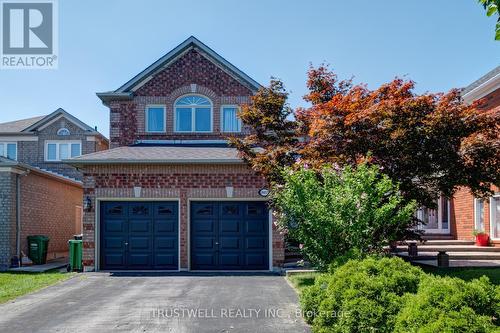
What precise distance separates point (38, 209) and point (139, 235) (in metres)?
5.92

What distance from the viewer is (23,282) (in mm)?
13578

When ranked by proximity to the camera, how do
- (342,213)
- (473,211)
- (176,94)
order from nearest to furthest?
(342,213)
(473,211)
(176,94)

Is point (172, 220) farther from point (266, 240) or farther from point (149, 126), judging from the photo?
point (149, 126)

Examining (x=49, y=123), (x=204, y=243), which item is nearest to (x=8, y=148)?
(x=49, y=123)

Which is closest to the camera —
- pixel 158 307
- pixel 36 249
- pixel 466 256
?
pixel 158 307

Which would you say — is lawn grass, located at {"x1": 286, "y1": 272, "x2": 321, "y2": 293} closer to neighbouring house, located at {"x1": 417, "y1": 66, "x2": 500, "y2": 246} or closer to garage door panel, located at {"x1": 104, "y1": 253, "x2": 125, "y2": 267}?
neighbouring house, located at {"x1": 417, "y1": 66, "x2": 500, "y2": 246}

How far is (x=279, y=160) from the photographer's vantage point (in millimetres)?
13289

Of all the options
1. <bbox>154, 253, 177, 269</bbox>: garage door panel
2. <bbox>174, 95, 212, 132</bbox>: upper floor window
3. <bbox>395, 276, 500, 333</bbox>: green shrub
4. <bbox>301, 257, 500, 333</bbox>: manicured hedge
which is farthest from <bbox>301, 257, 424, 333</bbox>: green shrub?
<bbox>174, 95, 212, 132</bbox>: upper floor window

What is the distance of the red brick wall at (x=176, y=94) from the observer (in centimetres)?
1889

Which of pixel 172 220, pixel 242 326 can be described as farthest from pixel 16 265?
pixel 242 326

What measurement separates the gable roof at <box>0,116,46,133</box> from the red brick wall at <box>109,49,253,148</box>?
15202mm

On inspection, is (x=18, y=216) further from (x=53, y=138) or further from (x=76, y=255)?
(x=53, y=138)

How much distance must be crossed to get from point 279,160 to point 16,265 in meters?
10.5

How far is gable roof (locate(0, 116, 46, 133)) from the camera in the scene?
102 feet
